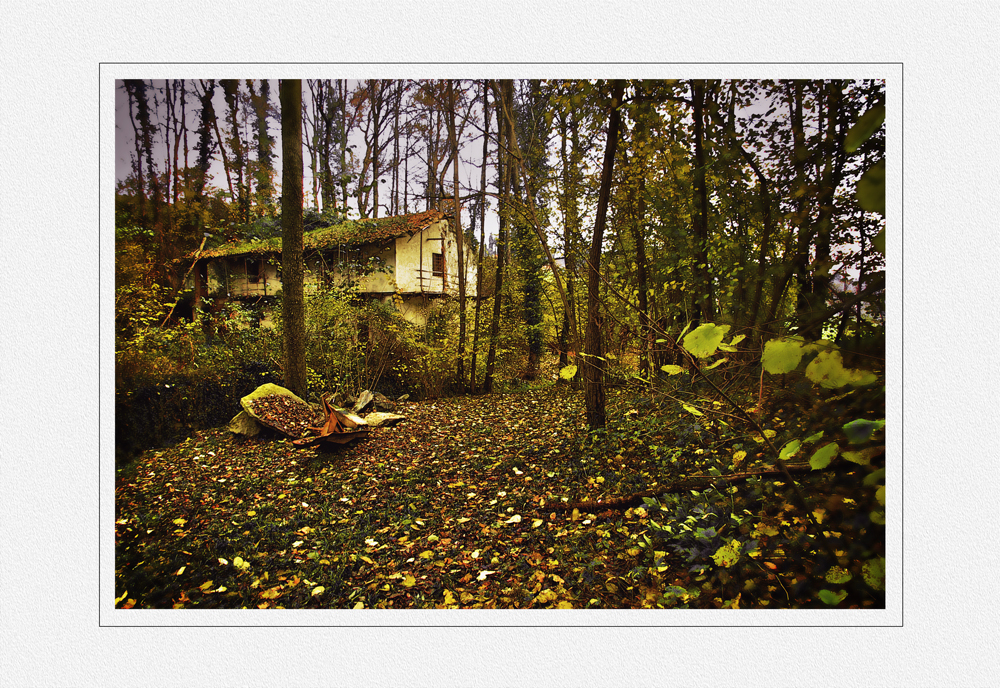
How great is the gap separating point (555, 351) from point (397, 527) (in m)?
1.45

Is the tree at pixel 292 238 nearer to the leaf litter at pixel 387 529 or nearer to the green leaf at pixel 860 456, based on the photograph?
the leaf litter at pixel 387 529

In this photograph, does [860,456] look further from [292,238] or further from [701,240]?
[292,238]

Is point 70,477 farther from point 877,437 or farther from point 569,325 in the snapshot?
point 877,437

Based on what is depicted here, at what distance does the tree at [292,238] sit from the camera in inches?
63.8

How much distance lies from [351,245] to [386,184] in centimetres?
47

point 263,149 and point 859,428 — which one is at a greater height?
point 263,149

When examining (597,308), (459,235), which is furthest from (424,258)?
(597,308)

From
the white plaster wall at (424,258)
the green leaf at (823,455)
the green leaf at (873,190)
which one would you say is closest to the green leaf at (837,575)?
the green leaf at (823,455)

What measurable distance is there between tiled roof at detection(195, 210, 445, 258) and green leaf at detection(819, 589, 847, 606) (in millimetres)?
2702

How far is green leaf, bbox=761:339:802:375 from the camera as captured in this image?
3.04ft

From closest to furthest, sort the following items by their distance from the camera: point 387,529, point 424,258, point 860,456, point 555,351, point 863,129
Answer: point 863,129, point 860,456, point 387,529, point 555,351, point 424,258

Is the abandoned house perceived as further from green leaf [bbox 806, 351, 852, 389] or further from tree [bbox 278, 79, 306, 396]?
green leaf [bbox 806, 351, 852, 389]

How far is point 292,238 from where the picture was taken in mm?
2037

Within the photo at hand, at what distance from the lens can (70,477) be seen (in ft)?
4.25
